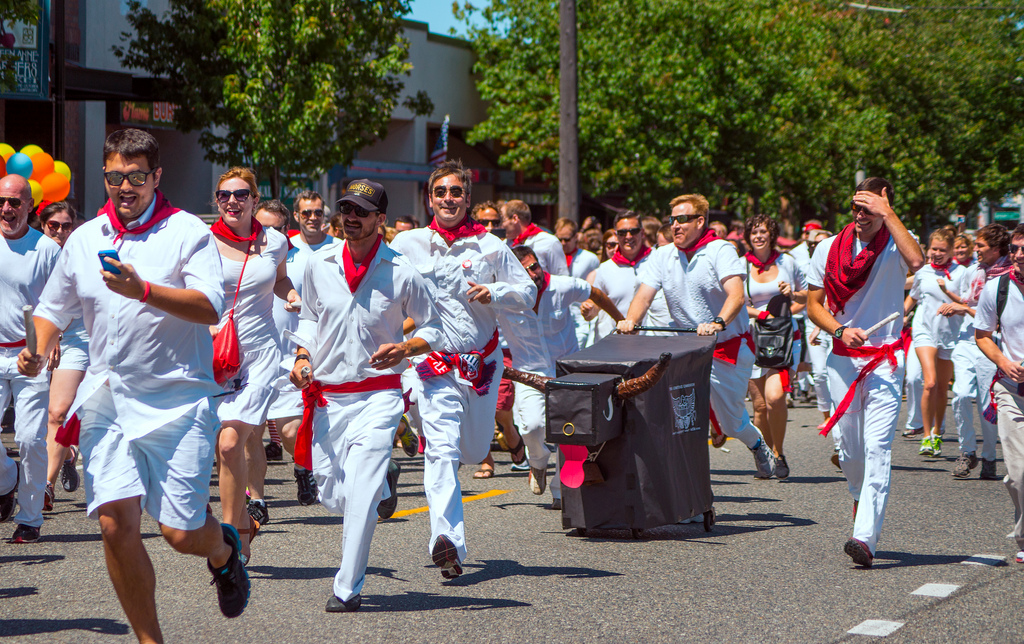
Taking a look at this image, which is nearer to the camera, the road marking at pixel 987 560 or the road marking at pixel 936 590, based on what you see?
the road marking at pixel 936 590

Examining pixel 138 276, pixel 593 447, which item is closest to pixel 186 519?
pixel 138 276

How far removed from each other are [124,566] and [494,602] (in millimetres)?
1935

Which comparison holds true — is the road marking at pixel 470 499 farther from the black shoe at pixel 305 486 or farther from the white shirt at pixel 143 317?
the white shirt at pixel 143 317

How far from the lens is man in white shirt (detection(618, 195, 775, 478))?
8.71 meters

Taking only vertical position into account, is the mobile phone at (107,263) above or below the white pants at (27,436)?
above

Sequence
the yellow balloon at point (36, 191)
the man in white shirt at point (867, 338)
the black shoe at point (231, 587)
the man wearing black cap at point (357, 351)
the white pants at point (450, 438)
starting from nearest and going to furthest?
the black shoe at point (231, 587)
the man wearing black cap at point (357, 351)
the white pants at point (450, 438)
the man in white shirt at point (867, 338)
the yellow balloon at point (36, 191)

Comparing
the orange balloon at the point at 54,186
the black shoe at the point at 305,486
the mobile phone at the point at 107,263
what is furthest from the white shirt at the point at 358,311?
the orange balloon at the point at 54,186

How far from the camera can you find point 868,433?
21.7ft

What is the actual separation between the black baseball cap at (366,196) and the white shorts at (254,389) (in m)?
1.29

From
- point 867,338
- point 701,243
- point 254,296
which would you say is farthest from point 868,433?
point 254,296

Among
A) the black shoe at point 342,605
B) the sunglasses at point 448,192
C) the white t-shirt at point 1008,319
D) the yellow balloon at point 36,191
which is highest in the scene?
the yellow balloon at point 36,191

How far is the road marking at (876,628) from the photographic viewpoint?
523cm

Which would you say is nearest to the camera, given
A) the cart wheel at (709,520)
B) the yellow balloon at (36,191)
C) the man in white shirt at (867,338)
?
the man in white shirt at (867,338)

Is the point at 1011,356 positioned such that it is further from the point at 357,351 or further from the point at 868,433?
the point at 357,351
